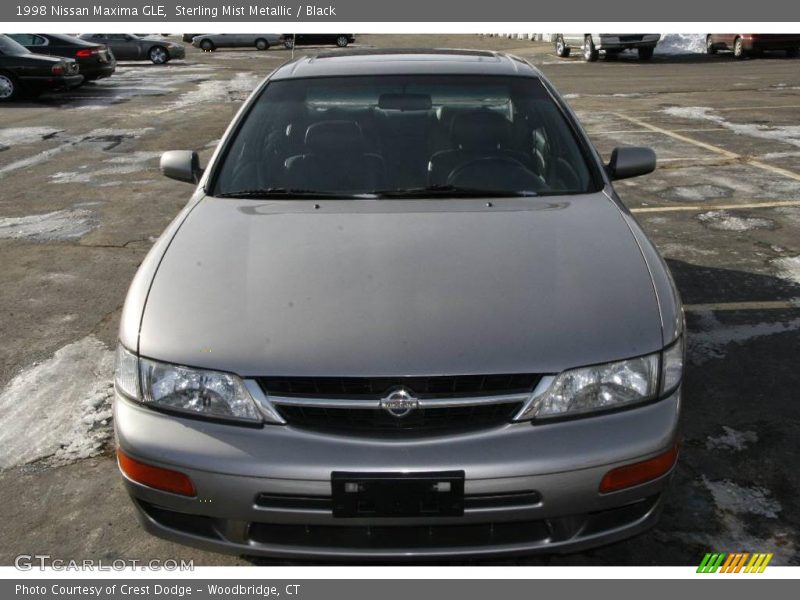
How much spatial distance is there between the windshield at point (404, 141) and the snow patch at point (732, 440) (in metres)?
1.20

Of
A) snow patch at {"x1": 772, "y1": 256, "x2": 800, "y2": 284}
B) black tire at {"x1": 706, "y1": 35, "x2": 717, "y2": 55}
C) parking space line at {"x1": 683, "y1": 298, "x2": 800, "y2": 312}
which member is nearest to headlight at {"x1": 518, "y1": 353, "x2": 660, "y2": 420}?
parking space line at {"x1": 683, "y1": 298, "x2": 800, "y2": 312}

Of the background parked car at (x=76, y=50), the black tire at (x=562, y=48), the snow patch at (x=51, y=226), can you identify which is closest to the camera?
the snow patch at (x=51, y=226)

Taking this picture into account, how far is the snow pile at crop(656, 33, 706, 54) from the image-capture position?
29205 millimetres

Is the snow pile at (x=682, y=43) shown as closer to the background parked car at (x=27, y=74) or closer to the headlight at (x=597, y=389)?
the background parked car at (x=27, y=74)

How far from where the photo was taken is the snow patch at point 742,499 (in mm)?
3047

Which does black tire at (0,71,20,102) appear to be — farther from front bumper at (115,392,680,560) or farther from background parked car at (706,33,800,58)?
background parked car at (706,33,800,58)

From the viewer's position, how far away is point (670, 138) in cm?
1139

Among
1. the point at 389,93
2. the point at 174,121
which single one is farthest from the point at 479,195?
the point at 174,121

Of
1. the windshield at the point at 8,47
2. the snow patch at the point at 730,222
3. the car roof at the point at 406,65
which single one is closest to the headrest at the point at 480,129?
the car roof at the point at 406,65

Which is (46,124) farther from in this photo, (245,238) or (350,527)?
(350,527)

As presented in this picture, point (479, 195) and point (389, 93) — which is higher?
point (389, 93)

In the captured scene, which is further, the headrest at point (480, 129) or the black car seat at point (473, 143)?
the headrest at point (480, 129)

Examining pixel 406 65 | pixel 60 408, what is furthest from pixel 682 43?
pixel 60 408

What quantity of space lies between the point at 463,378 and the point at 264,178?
1.65 metres
